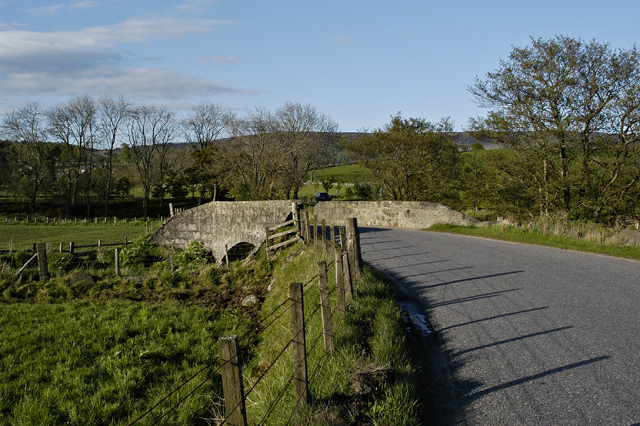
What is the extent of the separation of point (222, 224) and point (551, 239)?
13.6 meters

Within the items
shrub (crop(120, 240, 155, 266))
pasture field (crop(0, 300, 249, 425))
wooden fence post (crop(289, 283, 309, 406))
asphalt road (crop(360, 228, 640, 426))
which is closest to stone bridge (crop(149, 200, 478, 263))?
shrub (crop(120, 240, 155, 266))

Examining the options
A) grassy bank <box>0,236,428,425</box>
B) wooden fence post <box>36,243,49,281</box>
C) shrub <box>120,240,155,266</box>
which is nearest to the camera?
grassy bank <box>0,236,428,425</box>

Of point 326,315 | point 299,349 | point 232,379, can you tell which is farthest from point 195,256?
point 232,379

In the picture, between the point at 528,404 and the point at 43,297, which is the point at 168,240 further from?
the point at 528,404

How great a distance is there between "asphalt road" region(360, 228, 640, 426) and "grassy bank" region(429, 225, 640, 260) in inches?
34.5

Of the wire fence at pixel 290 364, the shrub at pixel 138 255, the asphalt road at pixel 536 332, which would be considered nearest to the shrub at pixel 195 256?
the shrub at pixel 138 255

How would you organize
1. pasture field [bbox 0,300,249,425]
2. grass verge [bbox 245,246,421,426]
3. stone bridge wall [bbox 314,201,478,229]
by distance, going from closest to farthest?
grass verge [bbox 245,246,421,426], pasture field [bbox 0,300,249,425], stone bridge wall [bbox 314,201,478,229]

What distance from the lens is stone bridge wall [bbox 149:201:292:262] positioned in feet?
68.2

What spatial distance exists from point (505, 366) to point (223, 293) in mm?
10598

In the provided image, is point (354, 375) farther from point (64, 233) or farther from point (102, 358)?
point (64, 233)

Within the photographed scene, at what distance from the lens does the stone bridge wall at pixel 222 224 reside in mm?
20781

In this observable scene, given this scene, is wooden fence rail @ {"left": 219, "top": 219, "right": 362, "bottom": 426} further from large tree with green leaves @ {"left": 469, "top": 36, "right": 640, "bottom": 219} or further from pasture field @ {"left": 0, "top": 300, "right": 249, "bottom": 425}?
large tree with green leaves @ {"left": 469, "top": 36, "right": 640, "bottom": 219}

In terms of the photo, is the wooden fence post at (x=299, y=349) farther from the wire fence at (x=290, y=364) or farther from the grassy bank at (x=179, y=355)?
the grassy bank at (x=179, y=355)

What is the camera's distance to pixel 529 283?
9.43 metres
